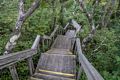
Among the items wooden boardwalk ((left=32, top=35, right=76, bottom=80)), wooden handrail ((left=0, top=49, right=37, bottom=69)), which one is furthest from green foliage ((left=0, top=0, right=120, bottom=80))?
wooden handrail ((left=0, top=49, right=37, bottom=69))

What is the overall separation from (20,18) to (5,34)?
228 cm

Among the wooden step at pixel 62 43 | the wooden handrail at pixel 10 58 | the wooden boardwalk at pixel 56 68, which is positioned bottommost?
the wooden step at pixel 62 43

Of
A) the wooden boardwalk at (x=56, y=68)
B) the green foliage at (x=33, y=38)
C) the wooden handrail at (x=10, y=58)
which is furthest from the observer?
the green foliage at (x=33, y=38)

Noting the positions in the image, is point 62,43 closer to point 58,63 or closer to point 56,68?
point 58,63

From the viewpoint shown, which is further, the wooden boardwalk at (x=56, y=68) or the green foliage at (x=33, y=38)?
the green foliage at (x=33, y=38)

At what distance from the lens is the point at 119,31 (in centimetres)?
1132

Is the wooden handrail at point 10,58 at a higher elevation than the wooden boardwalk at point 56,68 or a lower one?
higher

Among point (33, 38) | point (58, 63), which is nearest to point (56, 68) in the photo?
point (58, 63)

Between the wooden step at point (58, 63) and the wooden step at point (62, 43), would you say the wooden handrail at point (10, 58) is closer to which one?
the wooden step at point (58, 63)

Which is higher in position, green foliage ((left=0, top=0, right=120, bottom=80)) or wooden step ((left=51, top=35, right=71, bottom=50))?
green foliage ((left=0, top=0, right=120, bottom=80))

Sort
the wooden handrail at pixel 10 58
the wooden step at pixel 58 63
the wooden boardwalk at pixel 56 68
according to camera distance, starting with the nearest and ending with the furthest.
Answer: the wooden handrail at pixel 10 58, the wooden boardwalk at pixel 56 68, the wooden step at pixel 58 63

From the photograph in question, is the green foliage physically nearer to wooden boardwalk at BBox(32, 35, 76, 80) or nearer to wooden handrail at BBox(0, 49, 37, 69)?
wooden boardwalk at BBox(32, 35, 76, 80)

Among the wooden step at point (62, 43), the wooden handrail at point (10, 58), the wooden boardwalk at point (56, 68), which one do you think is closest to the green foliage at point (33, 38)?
the wooden boardwalk at point (56, 68)

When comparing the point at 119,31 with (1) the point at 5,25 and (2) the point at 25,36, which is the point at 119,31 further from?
(1) the point at 5,25
